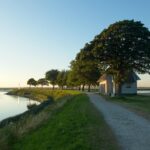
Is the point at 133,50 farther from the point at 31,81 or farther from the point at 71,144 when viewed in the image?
the point at 31,81

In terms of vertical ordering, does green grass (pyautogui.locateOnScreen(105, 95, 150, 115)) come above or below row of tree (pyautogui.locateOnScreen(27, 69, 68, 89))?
below

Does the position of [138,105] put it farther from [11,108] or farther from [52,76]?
[52,76]

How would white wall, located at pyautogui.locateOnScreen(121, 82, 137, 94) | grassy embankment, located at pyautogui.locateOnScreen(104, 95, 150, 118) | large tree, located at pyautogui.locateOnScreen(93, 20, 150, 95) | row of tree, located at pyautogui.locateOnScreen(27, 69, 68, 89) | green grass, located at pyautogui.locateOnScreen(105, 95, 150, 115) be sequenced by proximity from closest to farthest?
grassy embankment, located at pyautogui.locateOnScreen(104, 95, 150, 118)
green grass, located at pyautogui.locateOnScreen(105, 95, 150, 115)
large tree, located at pyautogui.locateOnScreen(93, 20, 150, 95)
white wall, located at pyautogui.locateOnScreen(121, 82, 137, 94)
row of tree, located at pyautogui.locateOnScreen(27, 69, 68, 89)

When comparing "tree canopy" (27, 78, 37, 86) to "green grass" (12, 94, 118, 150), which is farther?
"tree canopy" (27, 78, 37, 86)

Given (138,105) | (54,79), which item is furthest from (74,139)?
(54,79)

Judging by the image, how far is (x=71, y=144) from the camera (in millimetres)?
12977

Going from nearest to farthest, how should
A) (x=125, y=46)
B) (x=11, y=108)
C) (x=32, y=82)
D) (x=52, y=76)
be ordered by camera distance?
(x=125, y=46)
(x=11, y=108)
(x=52, y=76)
(x=32, y=82)

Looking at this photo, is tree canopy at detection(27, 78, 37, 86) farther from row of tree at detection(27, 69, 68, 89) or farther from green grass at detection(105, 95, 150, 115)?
green grass at detection(105, 95, 150, 115)

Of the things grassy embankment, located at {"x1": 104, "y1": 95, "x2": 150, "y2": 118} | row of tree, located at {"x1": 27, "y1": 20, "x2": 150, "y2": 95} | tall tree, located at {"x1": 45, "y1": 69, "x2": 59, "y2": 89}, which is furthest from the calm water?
tall tree, located at {"x1": 45, "y1": 69, "x2": 59, "y2": 89}

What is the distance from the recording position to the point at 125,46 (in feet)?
155

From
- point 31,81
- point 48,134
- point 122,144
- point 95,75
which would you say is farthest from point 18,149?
point 31,81

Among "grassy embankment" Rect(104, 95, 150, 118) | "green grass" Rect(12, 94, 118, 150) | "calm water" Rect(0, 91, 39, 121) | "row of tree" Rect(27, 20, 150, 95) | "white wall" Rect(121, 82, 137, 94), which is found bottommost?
"calm water" Rect(0, 91, 39, 121)

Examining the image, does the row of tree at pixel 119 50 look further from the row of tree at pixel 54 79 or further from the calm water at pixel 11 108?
the row of tree at pixel 54 79

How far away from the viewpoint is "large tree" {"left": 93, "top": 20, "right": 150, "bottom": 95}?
47000mm
